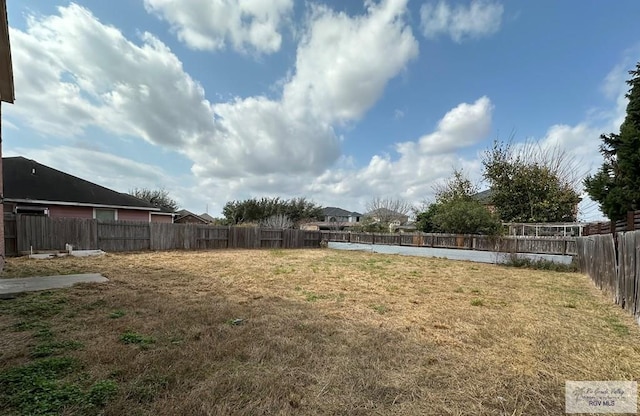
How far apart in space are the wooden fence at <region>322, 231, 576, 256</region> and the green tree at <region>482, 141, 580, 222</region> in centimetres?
600

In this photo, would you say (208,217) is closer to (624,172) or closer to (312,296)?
(312,296)

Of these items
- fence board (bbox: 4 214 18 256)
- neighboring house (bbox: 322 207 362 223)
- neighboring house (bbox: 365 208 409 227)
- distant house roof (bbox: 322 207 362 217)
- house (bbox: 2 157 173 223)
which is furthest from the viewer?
distant house roof (bbox: 322 207 362 217)

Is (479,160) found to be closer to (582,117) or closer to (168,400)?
(582,117)

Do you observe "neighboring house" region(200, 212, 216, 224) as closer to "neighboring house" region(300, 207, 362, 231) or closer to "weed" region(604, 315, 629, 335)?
"neighboring house" region(300, 207, 362, 231)

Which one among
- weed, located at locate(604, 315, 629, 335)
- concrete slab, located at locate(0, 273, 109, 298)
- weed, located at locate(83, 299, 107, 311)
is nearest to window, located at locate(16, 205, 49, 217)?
concrete slab, located at locate(0, 273, 109, 298)

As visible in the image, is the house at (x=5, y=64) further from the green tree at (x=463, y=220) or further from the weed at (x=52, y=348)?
the green tree at (x=463, y=220)

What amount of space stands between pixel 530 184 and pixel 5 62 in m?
23.3

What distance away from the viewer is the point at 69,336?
10.9 feet

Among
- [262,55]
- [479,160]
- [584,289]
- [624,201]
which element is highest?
[262,55]

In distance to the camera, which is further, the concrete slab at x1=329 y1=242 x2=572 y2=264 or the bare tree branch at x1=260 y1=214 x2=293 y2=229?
the bare tree branch at x1=260 y1=214 x2=293 y2=229

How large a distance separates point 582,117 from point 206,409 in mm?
20092

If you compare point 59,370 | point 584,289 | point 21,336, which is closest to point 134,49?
point 21,336

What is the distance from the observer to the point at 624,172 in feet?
30.1

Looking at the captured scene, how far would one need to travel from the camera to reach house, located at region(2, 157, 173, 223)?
47.4 ft
